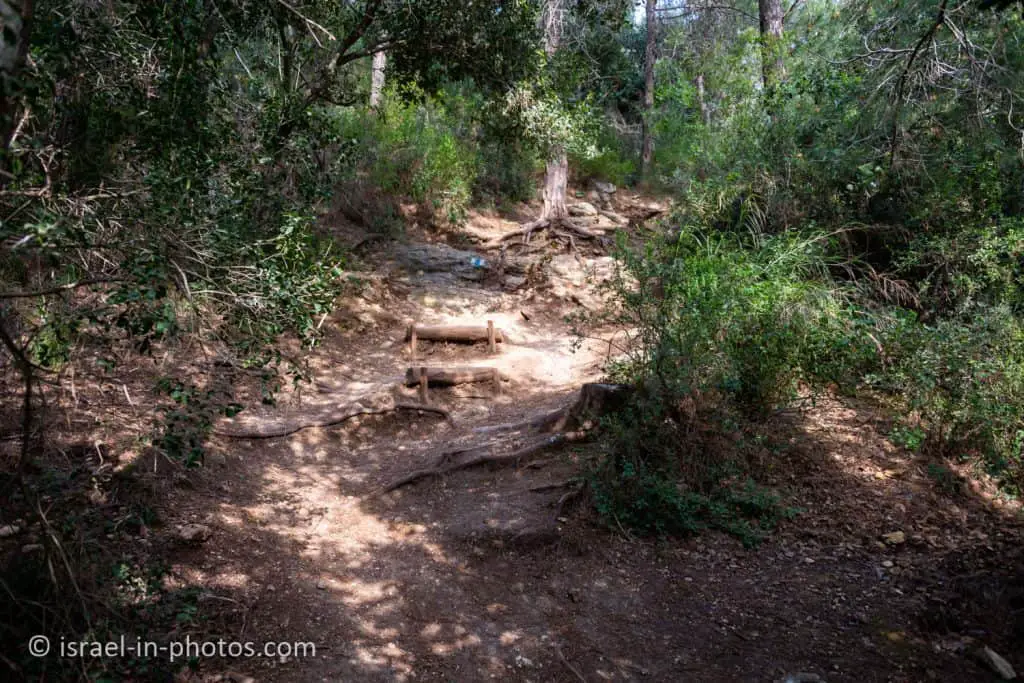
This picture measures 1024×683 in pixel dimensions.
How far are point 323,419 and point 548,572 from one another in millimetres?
3954

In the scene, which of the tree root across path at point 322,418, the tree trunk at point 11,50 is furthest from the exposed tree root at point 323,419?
the tree trunk at point 11,50

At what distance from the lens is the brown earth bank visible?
414 cm

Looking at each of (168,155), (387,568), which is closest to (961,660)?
(387,568)

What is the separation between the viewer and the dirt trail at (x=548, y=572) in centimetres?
416

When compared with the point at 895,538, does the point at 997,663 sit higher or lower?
lower

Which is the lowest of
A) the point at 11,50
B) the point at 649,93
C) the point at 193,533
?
the point at 193,533

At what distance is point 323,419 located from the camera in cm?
799

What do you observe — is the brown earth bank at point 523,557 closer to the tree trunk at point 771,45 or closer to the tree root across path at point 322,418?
the tree root across path at point 322,418

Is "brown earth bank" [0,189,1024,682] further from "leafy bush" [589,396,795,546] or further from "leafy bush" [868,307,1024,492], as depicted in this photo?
"leafy bush" [868,307,1024,492]

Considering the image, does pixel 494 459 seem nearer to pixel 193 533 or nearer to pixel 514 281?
pixel 193 533

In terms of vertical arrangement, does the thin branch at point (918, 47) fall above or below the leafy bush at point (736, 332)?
above

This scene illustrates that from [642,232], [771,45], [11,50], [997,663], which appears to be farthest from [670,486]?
[771,45]

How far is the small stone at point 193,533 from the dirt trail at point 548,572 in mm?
73

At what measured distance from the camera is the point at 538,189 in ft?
61.0
